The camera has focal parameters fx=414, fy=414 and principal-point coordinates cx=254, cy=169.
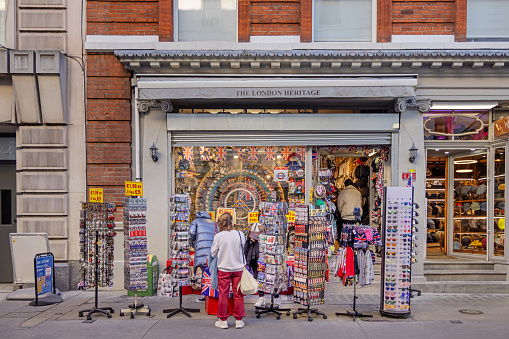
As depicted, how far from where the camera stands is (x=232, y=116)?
921 centimetres

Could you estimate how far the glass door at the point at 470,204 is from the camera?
9883mm

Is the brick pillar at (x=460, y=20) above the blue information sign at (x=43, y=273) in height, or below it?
above

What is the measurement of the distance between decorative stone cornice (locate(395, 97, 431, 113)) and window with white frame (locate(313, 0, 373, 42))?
1712mm

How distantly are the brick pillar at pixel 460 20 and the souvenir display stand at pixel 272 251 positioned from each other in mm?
5844

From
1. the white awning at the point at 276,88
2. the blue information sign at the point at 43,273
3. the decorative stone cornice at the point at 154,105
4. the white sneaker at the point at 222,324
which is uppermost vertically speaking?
the white awning at the point at 276,88

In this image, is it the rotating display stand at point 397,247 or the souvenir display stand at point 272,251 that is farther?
the souvenir display stand at point 272,251

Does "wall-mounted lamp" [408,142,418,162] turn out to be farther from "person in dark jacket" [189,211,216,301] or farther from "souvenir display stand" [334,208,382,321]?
"person in dark jacket" [189,211,216,301]

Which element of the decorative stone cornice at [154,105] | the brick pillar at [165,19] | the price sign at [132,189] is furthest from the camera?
the brick pillar at [165,19]

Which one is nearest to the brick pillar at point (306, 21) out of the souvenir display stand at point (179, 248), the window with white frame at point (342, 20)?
the window with white frame at point (342, 20)

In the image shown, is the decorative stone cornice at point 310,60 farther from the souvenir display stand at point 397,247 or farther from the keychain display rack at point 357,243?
the keychain display rack at point 357,243

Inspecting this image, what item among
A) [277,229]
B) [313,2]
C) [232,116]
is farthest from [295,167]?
[313,2]

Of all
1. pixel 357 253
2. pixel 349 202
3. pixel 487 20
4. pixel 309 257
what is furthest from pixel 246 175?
pixel 487 20

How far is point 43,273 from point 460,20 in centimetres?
1020

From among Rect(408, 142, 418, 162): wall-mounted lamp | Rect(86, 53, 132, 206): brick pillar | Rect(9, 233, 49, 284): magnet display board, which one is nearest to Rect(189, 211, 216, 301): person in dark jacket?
Rect(86, 53, 132, 206): brick pillar
